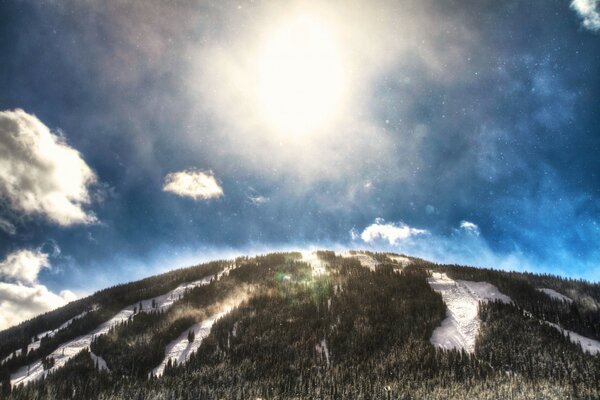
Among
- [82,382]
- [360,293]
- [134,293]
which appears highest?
[134,293]

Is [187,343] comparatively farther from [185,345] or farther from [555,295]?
[555,295]

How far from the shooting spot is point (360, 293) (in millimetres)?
33281

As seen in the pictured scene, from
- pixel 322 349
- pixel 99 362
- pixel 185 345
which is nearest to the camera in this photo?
pixel 322 349

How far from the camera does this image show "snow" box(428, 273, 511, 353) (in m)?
24.1

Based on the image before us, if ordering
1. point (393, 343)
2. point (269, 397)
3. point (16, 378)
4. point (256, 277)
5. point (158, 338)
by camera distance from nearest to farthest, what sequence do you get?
point (269, 397)
point (393, 343)
point (16, 378)
point (158, 338)
point (256, 277)

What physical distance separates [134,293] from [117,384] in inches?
902

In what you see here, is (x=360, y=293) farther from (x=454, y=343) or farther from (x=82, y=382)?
(x=82, y=382)

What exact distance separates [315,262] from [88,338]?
85.2 ft

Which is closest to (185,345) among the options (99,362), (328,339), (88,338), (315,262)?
(99,362)

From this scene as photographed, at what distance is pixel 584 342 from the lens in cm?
2241

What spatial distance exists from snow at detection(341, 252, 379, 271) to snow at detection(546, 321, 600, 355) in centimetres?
1980

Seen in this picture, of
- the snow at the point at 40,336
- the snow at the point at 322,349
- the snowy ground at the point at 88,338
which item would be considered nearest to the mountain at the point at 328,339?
the snow at the point at 322,349

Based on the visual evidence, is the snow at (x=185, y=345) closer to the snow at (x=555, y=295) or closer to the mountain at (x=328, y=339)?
the mountain at (x=328, y=339)

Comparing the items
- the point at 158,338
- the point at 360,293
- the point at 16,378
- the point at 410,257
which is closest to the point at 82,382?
the point at 158,338
